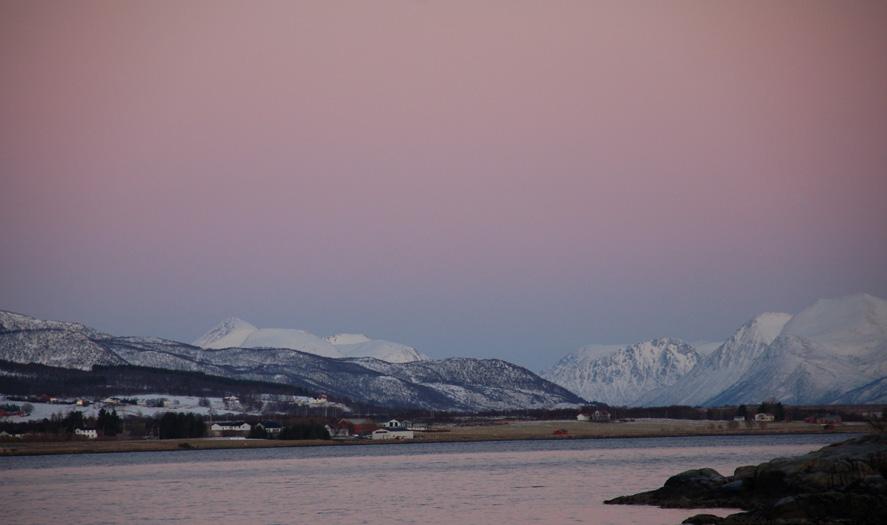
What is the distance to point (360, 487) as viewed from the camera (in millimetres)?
108375

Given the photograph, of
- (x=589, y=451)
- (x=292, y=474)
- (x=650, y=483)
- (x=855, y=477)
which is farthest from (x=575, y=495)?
(x=589, y=451)

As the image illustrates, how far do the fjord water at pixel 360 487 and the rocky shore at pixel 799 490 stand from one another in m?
3.40

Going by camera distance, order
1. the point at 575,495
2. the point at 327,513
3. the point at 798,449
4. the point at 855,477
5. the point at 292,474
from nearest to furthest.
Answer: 1. the point at 855,477
2. the point at 327,513
3. the point at 575,495
4. the point at 292,474
5. the point at 798,449

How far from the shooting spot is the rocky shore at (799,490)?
210ft

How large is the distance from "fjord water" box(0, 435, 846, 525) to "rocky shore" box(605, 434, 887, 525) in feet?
11.2

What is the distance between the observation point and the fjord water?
8088 centimetres

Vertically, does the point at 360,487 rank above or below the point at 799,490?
above

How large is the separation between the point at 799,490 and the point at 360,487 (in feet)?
149

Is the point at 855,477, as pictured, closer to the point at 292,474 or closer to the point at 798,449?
the point at 292,474

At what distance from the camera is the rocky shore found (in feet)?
210

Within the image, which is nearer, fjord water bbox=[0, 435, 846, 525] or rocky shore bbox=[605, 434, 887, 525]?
rocky shore bbox=[605, 434, 887, 525]

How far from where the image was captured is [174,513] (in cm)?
8700

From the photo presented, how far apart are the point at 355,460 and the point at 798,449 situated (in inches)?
2141

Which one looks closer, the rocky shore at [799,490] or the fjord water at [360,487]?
the rocky shore at [799,490]
